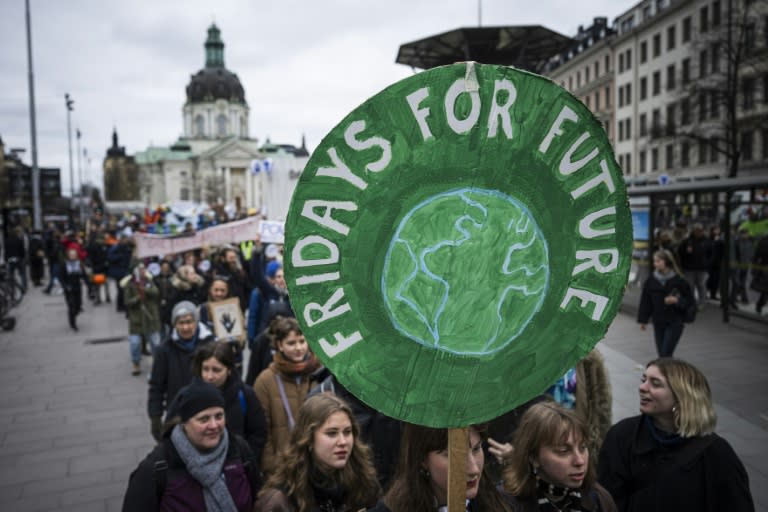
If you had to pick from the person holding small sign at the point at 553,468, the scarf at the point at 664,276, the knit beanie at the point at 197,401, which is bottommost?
the person holding small sign at the point at 553,468

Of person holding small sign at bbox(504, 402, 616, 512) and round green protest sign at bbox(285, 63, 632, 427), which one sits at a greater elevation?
round green protest sign at bbox(285, 63, 632, 427)

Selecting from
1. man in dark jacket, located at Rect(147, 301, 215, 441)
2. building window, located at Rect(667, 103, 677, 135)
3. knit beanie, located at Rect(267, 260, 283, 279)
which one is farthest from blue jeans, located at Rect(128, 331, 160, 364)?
building window, located at Rect(667, 103, 677, 135)

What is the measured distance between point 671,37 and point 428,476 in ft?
162

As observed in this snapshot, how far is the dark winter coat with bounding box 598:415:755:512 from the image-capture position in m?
2.68

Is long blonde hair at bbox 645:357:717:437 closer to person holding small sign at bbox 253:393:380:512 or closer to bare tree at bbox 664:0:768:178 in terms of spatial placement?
person holding small sign at bbox 253:393:380:512

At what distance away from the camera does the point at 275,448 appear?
159 inches

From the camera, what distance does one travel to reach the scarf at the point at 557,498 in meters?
2.46

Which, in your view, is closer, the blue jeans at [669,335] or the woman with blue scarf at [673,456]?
the woman with blue scarf at [673,456]

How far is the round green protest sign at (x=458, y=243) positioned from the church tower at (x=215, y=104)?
133172 millimetres

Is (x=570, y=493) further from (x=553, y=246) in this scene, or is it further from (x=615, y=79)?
(x=615, y=79)

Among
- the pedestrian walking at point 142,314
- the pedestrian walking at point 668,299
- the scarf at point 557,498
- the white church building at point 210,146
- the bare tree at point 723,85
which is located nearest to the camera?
the scarf at point 557,498

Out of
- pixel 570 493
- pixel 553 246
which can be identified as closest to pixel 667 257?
pixel 570 493

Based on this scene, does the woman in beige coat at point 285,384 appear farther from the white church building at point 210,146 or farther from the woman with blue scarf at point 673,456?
the white church building at point 210,146

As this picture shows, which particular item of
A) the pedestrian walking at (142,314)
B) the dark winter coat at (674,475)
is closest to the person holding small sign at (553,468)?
the dark winter coat at (674,475)
